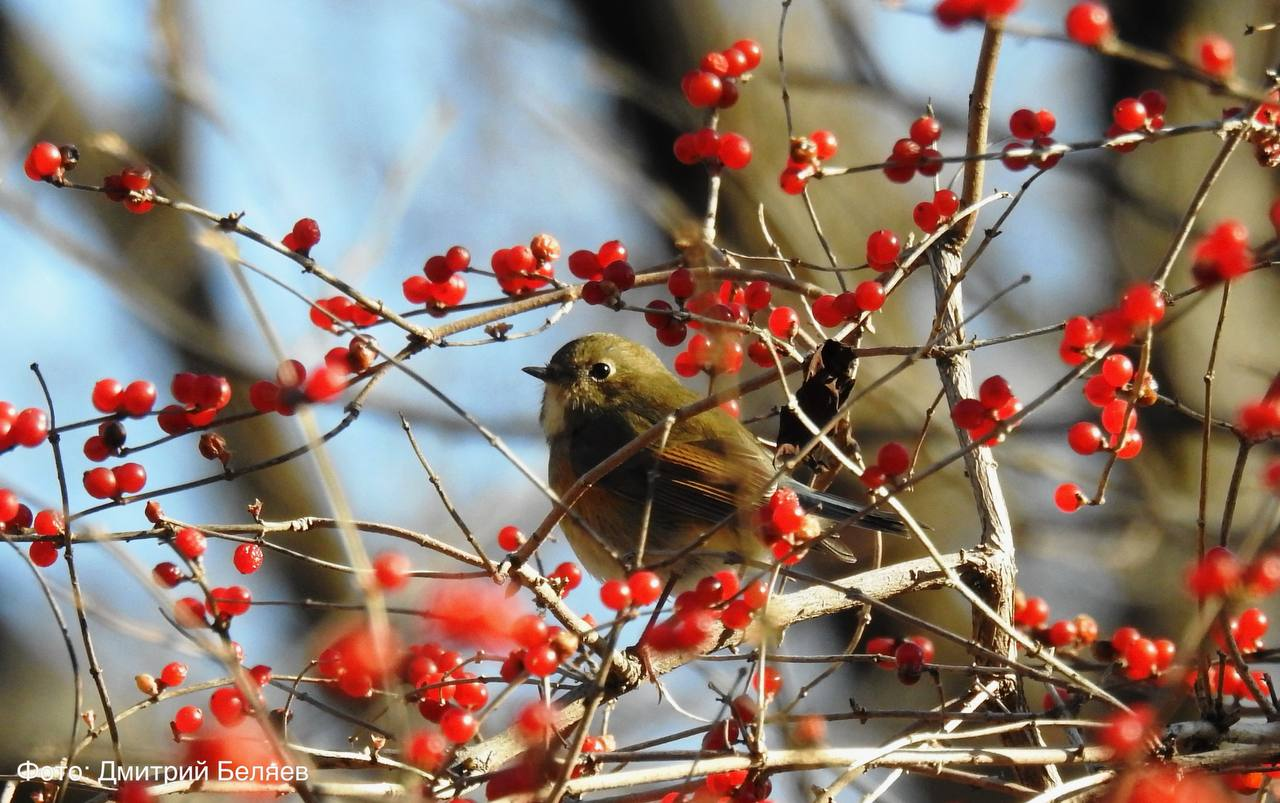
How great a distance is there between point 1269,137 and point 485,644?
57.4 inches

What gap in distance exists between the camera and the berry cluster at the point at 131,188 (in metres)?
1.99

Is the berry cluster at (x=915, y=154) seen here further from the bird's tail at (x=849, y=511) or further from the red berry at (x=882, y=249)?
the bird's tail at (x=849, y=511)

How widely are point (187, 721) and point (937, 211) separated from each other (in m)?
1.66

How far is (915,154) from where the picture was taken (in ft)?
6.64

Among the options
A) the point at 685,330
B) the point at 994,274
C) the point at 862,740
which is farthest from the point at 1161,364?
the point at 685,330

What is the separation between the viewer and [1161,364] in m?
5.68

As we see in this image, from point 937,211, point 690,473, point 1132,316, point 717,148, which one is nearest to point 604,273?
point 717,148

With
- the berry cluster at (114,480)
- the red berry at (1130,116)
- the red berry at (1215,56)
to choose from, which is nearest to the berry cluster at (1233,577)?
the red berry at (1215,56)

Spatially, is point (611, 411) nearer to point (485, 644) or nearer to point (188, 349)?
point (485, 644)

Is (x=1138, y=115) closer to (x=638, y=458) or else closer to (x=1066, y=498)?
(x=1066, y=498)

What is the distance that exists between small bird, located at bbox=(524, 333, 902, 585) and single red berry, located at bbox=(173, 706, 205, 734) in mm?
1213

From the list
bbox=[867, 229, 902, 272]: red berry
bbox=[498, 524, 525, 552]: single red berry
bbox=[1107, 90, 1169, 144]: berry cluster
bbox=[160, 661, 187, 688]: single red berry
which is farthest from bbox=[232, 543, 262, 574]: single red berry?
bbox=[1107, 90, 1169, 144]: berry cluster

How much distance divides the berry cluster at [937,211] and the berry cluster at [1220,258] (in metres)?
0.82

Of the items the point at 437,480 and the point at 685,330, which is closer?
the point at 437,480
